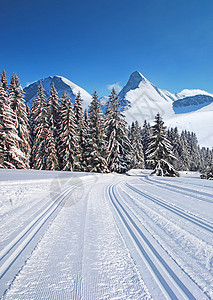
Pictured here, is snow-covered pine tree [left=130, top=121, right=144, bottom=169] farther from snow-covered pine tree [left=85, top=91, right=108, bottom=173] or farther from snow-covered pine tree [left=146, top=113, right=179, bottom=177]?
snow-covered pine tree [left=85, top=91, right=108, bottom=173]

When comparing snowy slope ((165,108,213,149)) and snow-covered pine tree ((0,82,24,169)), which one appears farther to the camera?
snowy slope ((165,108,213,149))

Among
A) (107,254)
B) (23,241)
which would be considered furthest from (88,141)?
(107,254)

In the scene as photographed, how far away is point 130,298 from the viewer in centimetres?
188

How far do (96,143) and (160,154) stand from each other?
917 centimetres

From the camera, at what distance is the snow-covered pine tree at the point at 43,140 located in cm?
2284

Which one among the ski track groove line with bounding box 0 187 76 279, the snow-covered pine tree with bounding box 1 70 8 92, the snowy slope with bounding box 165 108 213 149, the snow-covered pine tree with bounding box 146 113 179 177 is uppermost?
the snowy slope with bounding box 165 108 213 149

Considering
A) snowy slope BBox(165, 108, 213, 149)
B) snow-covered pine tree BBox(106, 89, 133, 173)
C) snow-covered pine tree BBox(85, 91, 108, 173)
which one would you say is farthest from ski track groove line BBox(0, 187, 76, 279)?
snowy slope BBox(165, 108, 213, 149)

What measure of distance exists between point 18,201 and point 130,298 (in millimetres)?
5398

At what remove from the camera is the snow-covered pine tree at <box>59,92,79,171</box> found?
75.4ft

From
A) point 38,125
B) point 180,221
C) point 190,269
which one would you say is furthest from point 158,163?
point 190,269

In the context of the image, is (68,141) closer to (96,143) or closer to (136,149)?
(96,143)

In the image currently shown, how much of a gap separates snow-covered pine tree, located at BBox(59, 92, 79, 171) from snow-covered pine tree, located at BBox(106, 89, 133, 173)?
4.88 meters

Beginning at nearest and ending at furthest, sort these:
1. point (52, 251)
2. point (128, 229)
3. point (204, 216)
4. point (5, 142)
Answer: point (52, 251) < point (128, 229) < point (204, 216) < point (5, 142)

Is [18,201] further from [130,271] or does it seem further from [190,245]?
[190,245]
